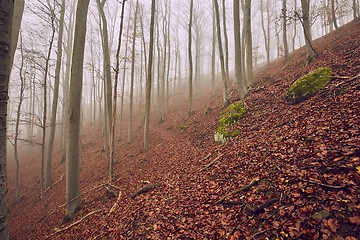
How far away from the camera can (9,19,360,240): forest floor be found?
2807mm

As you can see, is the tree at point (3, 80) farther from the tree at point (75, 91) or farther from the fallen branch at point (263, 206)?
the tree at point (75, 91)

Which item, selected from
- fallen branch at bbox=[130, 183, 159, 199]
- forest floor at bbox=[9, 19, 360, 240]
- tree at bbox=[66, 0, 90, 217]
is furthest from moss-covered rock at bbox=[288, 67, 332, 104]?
tree at bbox=[66, 0, 90, 217]

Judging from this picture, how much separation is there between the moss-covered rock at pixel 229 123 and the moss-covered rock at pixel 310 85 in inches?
84.5

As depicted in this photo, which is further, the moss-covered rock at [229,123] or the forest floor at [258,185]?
the moss-covered rock at [229,123]

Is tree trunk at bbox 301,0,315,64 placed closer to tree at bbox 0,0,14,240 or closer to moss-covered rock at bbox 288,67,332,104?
moss-covered rock at bbox 288,67,332,104

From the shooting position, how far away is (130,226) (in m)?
4.43

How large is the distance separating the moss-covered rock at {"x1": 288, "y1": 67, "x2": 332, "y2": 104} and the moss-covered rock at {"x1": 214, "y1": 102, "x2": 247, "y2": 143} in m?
2.15

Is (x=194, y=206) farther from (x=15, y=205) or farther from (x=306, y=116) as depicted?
(x=15, y=205)

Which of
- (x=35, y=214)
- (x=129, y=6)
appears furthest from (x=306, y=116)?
(x=129, y=6)

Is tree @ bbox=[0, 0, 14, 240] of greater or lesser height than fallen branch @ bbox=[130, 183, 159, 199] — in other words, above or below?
above

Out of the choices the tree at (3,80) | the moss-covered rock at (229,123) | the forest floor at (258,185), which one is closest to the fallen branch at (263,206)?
the forest floor at (258,185)

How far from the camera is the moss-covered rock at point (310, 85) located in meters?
6.27

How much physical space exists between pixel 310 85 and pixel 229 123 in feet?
11.5

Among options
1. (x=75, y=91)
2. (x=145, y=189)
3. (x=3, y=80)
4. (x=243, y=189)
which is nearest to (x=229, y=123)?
(x=243, y=189)
